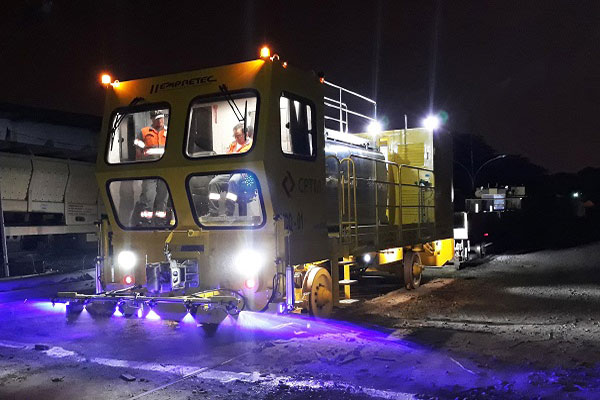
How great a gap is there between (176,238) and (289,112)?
7.60 feet

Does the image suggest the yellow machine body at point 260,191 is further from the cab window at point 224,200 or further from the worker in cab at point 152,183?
the worker in cab at point 152,183

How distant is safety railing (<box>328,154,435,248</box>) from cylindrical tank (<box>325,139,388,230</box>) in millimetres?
25

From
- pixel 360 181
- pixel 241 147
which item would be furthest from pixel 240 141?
pixel 360 181

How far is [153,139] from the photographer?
8.55 m

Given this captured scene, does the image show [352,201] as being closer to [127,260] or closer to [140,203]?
[140,203]

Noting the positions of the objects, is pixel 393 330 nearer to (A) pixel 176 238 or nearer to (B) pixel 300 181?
(B) pixel 300 181

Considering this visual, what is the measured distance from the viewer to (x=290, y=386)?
5930 millimetres

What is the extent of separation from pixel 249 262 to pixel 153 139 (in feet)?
8.09

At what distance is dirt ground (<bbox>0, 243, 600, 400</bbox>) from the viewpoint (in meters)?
5.85

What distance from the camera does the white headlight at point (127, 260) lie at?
8414mm

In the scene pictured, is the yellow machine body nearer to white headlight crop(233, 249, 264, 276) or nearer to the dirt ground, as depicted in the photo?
white headlight crop(233, 249, 264, 276)

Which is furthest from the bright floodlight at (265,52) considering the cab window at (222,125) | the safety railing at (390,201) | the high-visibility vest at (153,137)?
the safety railing at (390,201)

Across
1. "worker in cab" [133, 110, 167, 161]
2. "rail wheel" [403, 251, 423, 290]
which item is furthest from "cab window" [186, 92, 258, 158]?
"rail wheel" [403, 251, 423, 290]

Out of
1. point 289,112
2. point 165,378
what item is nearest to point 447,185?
point 289,112
